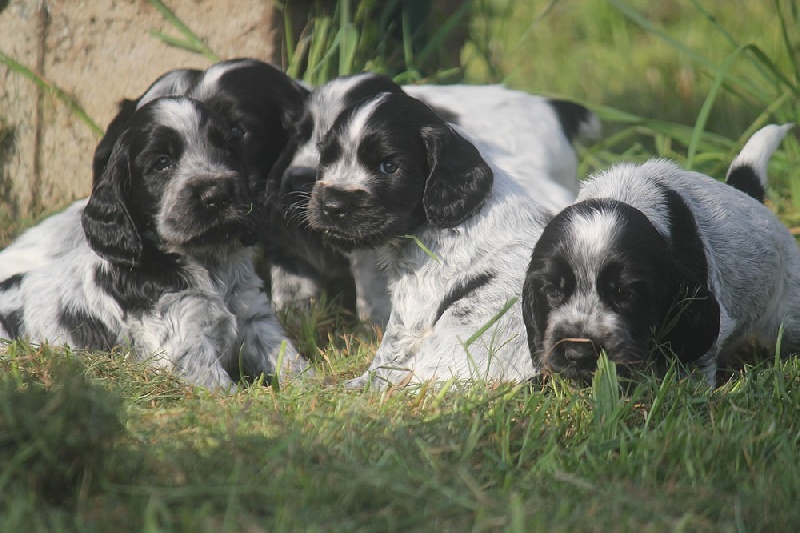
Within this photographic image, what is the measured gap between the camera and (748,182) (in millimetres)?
4727

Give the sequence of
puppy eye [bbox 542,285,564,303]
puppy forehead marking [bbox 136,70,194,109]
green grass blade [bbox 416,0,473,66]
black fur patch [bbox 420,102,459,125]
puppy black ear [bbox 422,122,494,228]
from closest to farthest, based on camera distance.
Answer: puppy eye [bbox 542,285,564,303]
puppy black ear [bbox 422,122,494,228]
puppy forehead marking [bbox 136,70,194,109]
black fur patch [bbox 420,102,459,125]
green grass blade [bbox 416,0,473,66]

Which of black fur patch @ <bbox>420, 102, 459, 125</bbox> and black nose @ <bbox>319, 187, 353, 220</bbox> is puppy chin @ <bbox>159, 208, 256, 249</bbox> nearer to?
black nose @ <bbox>319, 187, 353, 220</bbox>

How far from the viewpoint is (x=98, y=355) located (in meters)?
4.12

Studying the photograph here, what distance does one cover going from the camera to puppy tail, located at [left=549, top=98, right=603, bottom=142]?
555 cm

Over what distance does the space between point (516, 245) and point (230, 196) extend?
114cm

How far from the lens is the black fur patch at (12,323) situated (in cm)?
441

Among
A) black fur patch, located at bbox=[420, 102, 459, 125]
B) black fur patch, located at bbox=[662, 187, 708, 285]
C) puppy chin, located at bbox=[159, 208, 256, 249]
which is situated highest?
black fur patch, located at bbox=[420, 102, 459, 125]

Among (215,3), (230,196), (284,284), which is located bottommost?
(284,284)

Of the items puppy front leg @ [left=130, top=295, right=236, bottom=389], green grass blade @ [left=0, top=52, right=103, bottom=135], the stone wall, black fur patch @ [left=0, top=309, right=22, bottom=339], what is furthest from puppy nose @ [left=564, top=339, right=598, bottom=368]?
green grass blade @ [left=0, top=52, right=103, bottom=135]

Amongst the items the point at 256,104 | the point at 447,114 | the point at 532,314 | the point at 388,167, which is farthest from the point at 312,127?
the point at 532,314

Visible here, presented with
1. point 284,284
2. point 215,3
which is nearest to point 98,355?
point 284,284

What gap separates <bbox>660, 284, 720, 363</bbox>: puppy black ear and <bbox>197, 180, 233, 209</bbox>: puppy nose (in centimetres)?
169

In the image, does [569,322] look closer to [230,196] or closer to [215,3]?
[230,196]

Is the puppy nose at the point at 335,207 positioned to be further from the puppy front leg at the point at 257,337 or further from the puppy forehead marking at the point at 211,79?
the puppy forehead marking at the point at 211,79
